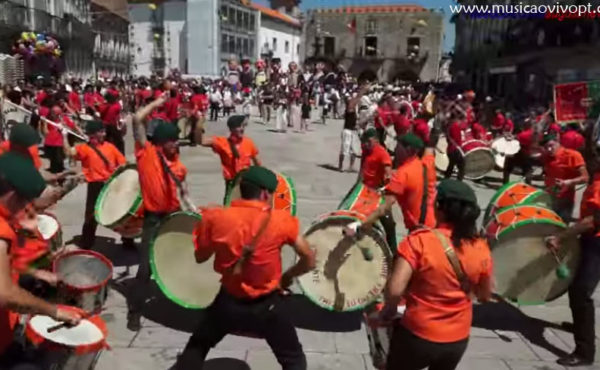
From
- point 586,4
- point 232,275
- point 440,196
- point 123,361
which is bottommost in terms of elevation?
point 123,361

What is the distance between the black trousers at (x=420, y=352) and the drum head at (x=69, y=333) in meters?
1.69

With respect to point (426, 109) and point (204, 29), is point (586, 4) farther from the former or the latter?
point (204, 29)

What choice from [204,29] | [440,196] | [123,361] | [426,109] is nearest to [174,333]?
[123,361]

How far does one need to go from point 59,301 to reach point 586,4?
2387cm

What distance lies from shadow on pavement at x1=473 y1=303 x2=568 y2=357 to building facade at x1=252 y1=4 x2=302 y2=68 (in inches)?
2347

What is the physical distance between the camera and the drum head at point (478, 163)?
12.2m

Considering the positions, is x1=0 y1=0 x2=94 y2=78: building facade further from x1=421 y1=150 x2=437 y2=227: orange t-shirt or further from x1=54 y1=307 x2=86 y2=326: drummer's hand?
x1=54 y1=307 x2=86 y2=326: drummer's hand

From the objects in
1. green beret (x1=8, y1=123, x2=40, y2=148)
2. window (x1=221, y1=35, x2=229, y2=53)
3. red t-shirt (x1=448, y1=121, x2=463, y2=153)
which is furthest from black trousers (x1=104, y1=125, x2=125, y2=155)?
window (x1=221, y1=35, x2=229, y2=53)

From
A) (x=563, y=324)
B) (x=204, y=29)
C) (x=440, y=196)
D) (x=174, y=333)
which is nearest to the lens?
(x=440, y=196)

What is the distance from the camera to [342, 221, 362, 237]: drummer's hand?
4.88 m

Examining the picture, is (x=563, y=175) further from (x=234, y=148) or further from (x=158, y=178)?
(x=158, y=178)

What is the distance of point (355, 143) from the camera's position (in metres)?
14.1

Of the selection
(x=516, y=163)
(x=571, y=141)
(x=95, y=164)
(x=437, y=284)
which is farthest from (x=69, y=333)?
(x=516, y=163)

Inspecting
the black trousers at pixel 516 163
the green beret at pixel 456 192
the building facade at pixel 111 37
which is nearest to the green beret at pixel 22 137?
the green beret at pixel 456 192
